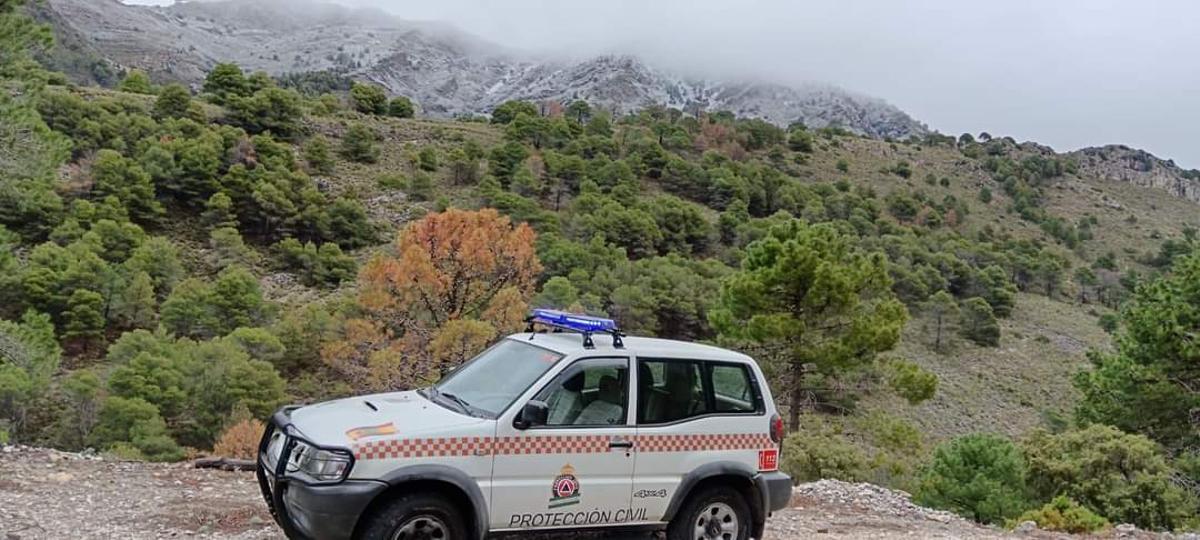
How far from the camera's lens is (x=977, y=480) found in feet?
46.6

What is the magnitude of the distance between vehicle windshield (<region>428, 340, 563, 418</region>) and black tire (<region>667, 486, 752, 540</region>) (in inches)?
62.4

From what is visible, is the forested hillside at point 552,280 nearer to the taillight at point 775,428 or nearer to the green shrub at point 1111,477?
the green shrub at point 1111,477

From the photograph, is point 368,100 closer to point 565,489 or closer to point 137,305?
point 137,305

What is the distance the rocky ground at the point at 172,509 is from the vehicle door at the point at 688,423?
79.7 inches

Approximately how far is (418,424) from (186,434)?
83.7 feet

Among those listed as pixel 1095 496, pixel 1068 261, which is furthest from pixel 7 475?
pixel 1068 261

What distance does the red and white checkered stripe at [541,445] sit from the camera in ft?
16.0

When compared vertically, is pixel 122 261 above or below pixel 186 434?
above

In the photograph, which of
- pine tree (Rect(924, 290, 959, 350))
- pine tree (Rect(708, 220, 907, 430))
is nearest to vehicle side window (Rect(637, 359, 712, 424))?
pine tree (Rect(708, 220, 907, 430))

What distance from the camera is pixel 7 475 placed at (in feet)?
24.3

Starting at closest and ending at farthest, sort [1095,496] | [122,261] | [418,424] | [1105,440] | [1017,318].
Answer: [418,424] → [1095,496] → [1105,440] → [122,261] → [1017,318]

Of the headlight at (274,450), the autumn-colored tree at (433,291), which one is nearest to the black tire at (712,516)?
the headlight at (274,450)

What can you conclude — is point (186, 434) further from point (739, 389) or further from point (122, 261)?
point (739, 389)

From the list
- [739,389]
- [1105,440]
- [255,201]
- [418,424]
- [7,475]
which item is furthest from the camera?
[255,201]
